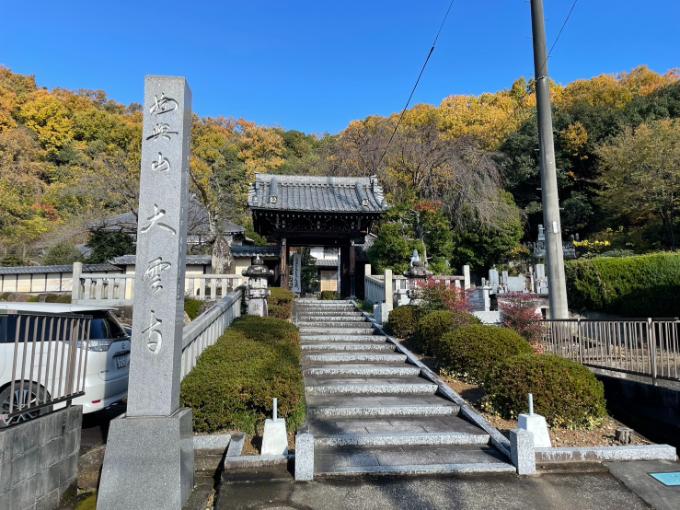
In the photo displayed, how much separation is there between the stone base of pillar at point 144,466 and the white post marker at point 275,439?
0.91m

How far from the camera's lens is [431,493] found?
3.85 m

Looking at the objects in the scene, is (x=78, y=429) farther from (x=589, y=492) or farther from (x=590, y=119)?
(x=590, y=119)

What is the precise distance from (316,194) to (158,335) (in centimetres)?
1411

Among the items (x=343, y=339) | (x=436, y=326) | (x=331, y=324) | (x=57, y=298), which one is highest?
(x=57, y=298)

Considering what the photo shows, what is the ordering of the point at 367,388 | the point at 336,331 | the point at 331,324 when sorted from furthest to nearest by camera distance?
the point at 331,324 < the point at 336,331 < the point at 367,388

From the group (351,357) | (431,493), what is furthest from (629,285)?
(431,493)

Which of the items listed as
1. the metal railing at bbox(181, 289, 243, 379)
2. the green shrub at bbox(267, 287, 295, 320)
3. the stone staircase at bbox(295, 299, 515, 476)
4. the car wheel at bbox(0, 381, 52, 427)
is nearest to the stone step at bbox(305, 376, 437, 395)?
the stone staircase at bbox(295, 299, 515, 476)

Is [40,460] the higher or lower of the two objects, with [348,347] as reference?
lower

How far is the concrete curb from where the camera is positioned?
4.48m

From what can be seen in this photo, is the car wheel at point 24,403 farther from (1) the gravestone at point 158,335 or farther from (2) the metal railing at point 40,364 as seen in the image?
(1) the gravestone at point 158,335

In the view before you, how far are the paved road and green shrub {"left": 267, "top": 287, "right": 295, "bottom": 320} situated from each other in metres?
7.38

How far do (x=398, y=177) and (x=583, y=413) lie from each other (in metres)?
21.0

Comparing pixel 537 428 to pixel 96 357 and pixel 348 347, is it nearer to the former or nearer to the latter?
pixel 348 347

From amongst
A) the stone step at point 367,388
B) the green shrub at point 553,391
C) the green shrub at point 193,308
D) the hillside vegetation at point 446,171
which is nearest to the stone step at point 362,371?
the stone step at point 367,388
